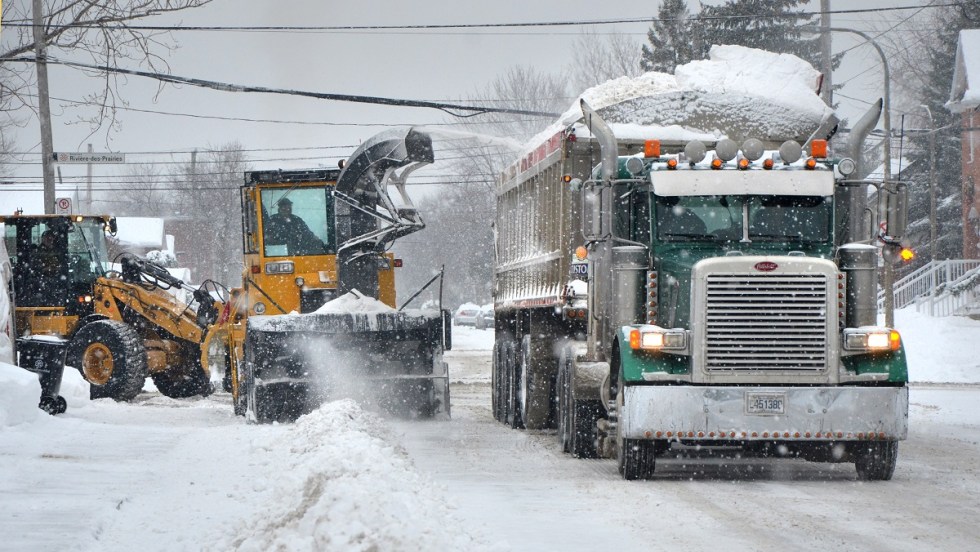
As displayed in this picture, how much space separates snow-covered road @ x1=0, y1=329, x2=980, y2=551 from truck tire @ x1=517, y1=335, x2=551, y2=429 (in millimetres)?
694

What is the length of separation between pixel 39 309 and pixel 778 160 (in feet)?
48.3

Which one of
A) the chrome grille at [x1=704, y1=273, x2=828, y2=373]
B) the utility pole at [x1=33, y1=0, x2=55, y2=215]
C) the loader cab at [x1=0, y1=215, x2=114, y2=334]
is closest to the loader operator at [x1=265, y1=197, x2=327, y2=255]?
the loader cab at [x1=0, y1=215, x2=114, y2=334]

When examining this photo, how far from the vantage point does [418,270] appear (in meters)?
111

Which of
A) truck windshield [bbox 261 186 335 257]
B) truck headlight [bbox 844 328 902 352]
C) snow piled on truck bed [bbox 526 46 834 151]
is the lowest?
truck headlight [bbox 844 328 902 352]

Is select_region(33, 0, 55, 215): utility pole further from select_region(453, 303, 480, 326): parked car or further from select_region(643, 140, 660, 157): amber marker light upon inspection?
select_region(453, 303, 480, 326): parked car

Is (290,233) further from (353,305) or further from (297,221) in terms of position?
(353,305)

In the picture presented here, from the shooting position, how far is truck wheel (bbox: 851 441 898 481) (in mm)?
10727

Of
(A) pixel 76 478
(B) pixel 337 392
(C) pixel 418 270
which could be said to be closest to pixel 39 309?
(B) pixel 337 392

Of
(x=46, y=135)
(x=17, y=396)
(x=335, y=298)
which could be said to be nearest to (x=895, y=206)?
(x=335, y=298)

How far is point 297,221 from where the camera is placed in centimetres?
1756

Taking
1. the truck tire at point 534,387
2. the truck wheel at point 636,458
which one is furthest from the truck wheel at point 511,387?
the truck wheel at point 636,458

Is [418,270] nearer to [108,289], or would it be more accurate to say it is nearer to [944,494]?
[108,289]

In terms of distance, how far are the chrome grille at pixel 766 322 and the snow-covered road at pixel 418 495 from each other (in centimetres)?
103

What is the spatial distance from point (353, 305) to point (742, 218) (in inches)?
254
